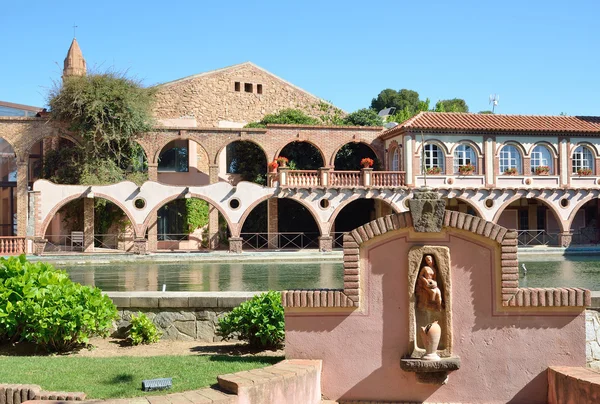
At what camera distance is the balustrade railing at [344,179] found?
102ft

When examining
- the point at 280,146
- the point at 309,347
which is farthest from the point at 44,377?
the point at 280,146

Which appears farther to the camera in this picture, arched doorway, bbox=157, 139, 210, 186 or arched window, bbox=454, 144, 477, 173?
arched doorway, bbox=157, 139, 210, 186

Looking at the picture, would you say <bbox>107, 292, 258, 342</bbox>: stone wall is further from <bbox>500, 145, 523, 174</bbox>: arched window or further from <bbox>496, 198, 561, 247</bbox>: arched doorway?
<bbox>496, 198, 561, 247</bbox>: arched doorway

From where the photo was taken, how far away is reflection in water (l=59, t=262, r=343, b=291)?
1622cm

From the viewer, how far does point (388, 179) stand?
3153cm

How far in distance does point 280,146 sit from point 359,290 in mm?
25718

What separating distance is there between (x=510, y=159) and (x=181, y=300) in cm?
2698

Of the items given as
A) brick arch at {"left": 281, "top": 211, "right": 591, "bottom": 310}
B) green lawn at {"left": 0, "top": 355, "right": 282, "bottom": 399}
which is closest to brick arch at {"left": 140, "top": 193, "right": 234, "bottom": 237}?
green lawn at {"left": 0, "top": 355, "right": 282, "bottom": 399}

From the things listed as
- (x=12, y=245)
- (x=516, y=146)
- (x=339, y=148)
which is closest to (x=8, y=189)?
(x=12, y=245)

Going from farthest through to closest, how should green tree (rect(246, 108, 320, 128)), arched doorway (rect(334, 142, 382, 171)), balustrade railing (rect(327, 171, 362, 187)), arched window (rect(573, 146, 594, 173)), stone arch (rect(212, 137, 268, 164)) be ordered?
1. green tree (rect(246, 108, 320, 128))
2. arched doorway (rect(334, 142, 382, 171))
3. arched window (rect(573, 146, 594, 173))
4. stone arch (rect(212, 137, 268, 164))
5. balustrade railing (rect(327, 171, 362, 187))

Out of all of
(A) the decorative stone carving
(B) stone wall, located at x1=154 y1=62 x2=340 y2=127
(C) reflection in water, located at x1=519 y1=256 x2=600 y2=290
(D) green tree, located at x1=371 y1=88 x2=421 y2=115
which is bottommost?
(C) reflection in water, located at x1=519 y1=256 x2=600 y2=290

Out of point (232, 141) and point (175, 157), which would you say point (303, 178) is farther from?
point (175, 157)

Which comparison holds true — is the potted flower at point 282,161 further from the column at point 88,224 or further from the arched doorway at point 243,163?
the column at point 88,224

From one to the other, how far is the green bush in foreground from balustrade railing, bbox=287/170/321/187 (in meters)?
22.4
